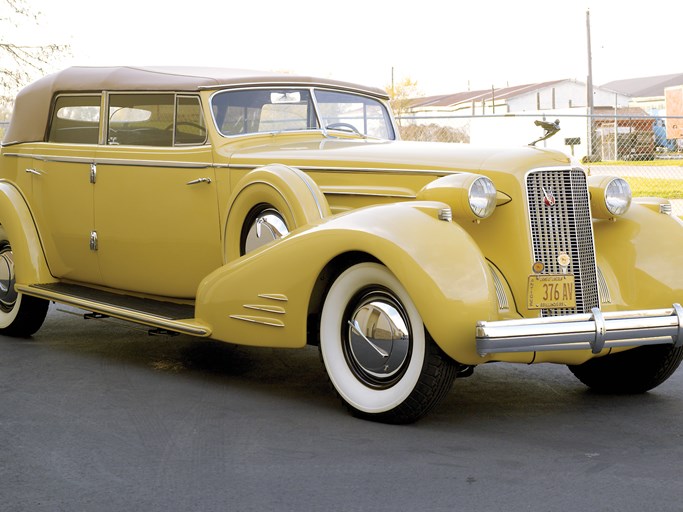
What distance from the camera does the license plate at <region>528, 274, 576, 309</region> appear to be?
477 centimetres

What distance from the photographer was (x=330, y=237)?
15.9 ft

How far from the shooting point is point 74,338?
23.9 ft

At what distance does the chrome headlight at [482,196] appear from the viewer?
4.74 meters

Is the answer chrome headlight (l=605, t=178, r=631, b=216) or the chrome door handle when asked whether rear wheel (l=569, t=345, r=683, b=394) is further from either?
the chrome door handle

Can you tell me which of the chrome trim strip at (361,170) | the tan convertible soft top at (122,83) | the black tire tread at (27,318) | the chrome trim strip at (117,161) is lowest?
the black tire tread at (27,318)

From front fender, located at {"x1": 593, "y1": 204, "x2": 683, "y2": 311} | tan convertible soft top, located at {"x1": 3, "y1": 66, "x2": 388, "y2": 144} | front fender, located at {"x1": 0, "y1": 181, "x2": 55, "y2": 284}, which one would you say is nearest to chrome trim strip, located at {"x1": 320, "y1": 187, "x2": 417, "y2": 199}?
front fender, located at {"x1": 593, "y1": 204, "x2": 683, "y2": 311}

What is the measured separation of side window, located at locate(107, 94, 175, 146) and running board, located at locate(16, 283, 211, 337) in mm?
1033

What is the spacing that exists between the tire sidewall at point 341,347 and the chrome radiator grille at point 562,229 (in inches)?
27.7

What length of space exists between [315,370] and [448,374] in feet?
5.41

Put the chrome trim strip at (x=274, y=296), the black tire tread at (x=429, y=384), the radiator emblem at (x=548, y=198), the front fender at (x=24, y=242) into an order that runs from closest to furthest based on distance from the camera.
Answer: the black tire tread at (x=429, y=384), the radiator emblem at (x=548, y=198), the chrome trim strip at (x=274, y=296), the front fender at (x=24, y=242)

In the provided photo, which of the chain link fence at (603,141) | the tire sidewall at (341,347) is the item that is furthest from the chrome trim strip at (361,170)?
the chain link fence at (603,141)

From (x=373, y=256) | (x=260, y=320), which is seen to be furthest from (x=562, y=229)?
(x=260, y=320)

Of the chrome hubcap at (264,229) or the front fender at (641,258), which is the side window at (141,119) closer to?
the chrome hubcap at (264,229)

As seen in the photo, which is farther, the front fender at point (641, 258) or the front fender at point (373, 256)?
the front fender at point (641, 258)
